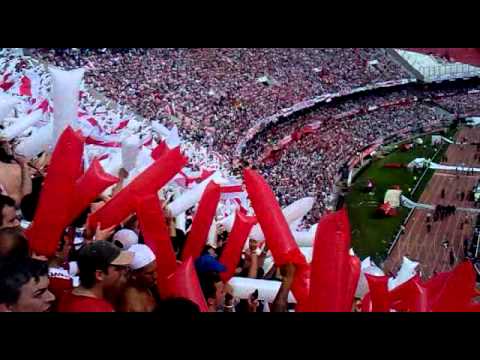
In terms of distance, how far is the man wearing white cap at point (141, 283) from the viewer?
86.1 inches

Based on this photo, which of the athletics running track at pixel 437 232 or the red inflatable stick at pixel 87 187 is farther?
the athletics running track at pixel 437 232

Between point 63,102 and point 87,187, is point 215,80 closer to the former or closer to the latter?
point 63,102

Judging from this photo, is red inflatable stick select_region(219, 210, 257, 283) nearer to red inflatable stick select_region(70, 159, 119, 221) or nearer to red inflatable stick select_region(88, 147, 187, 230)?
red inflatable stick select_region(88, 147, 187, 230)

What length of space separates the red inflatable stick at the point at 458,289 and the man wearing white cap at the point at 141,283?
1123mm

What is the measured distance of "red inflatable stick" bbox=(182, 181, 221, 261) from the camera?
2887mm

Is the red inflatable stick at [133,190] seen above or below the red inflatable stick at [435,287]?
above

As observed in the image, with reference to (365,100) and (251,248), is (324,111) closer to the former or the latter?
(365,100)

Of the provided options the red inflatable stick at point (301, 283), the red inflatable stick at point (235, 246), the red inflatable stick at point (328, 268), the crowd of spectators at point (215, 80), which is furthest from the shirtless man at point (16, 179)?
the crowd of spectators at point (215, 80)

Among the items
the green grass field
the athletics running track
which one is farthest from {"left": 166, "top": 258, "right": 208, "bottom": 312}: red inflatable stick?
the green grass field

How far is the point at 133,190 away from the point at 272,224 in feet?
2.04

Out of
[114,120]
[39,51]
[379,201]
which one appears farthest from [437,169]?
[114,120]

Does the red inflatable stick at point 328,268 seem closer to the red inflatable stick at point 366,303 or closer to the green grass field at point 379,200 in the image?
the red inflatable stick at point 366,303
